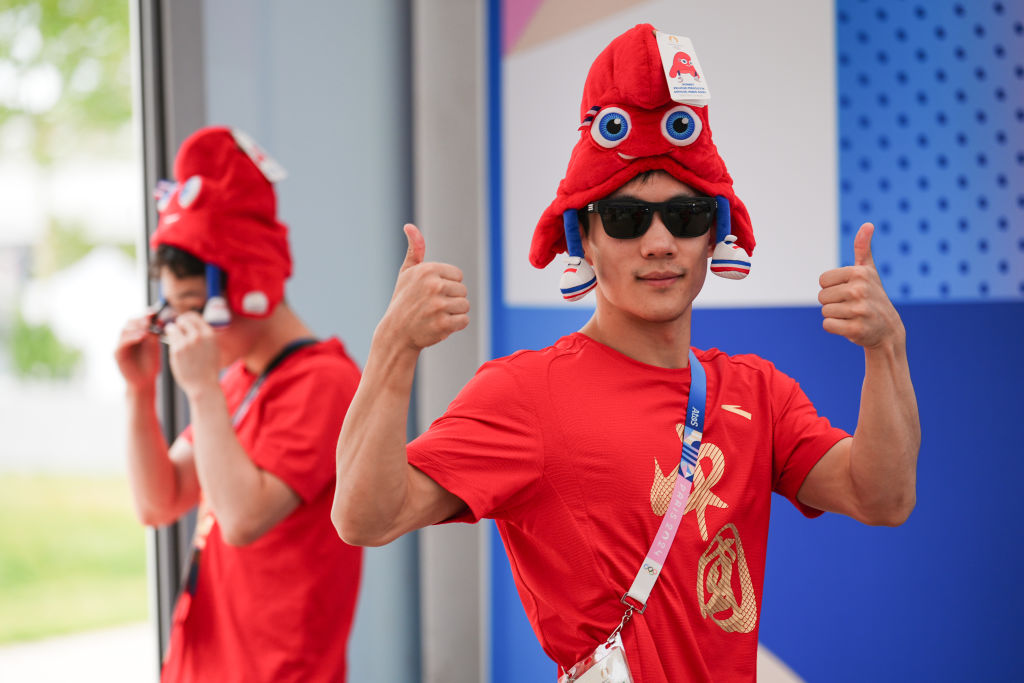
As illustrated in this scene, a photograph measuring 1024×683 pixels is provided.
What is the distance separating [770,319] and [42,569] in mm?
5132

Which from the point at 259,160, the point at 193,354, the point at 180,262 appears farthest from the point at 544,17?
the point at 193,354

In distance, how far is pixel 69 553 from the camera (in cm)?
554

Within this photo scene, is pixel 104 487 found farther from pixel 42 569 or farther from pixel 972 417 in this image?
pixel 972 417

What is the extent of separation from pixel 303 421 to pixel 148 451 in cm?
49

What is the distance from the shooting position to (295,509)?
1863 mm

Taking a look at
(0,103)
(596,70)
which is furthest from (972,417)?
(0,103)

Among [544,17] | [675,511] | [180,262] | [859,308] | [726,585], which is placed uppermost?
[544,17]

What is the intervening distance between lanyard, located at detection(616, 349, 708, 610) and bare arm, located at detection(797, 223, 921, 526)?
0.70 feet

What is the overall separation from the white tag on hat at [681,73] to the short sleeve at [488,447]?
457 millimetres

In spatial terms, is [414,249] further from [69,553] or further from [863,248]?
[69,553]

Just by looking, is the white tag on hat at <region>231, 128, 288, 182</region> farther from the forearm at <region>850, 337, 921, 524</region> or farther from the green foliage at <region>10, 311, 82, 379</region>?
the green foliage at <region>10, 311, 82, 379</region>

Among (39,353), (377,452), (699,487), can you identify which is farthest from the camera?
(39,353)

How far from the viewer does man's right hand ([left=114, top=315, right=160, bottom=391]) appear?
2.14 m

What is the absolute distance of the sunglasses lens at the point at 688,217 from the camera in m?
1.25
